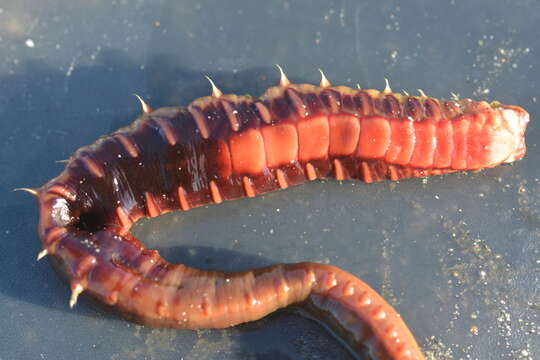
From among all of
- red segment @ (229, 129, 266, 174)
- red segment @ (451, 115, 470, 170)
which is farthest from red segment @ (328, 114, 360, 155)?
red segment @ (451, 115, 470, 170)

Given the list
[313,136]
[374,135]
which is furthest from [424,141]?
[313,136]

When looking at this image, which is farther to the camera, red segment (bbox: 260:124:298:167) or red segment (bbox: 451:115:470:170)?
red segment (bbox: 451:115:470:170)

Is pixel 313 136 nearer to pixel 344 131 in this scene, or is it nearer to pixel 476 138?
pixel 344 131

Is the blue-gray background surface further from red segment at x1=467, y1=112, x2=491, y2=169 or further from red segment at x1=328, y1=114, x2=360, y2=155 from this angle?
red segment at x1=328, y1=114, x2=360, y2=155

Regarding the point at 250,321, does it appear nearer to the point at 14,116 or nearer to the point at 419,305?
the point at 419,305

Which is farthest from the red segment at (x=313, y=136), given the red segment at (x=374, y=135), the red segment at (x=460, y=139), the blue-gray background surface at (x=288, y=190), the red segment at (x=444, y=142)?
the red segment at (x=460, y=139)

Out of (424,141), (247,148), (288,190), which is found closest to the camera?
(247,148)
